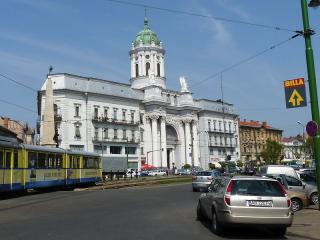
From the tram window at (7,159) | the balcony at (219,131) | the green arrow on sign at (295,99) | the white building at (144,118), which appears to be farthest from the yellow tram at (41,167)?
Result: the balcony at (219,131)

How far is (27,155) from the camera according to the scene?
27469 millimetres

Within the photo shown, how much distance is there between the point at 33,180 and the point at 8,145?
4269 mm

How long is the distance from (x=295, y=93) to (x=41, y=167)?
18345 mm

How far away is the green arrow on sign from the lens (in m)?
16.3

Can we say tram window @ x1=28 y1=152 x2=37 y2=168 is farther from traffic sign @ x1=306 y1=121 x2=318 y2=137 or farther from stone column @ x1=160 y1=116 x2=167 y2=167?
stone column @ x1=160 y1=116 x2=167 y2=167

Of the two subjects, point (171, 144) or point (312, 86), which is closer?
point (312, 86)

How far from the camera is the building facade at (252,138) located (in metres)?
136

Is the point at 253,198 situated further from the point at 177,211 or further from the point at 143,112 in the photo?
the point at 143,112

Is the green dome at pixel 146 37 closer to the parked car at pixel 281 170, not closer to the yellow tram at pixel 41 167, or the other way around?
the yellow tram at pixel 41 167

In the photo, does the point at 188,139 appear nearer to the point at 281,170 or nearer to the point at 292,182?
the point at 281,170

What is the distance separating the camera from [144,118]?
10462 cm

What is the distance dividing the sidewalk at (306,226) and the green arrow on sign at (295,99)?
370 centimetres

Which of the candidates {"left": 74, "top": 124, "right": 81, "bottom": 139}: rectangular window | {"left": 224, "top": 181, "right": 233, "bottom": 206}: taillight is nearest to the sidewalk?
{"left": 224, "top": 181, "right": 233, "bottom": 206}: taillight

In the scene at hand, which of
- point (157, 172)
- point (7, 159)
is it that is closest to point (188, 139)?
point (157, 172)
